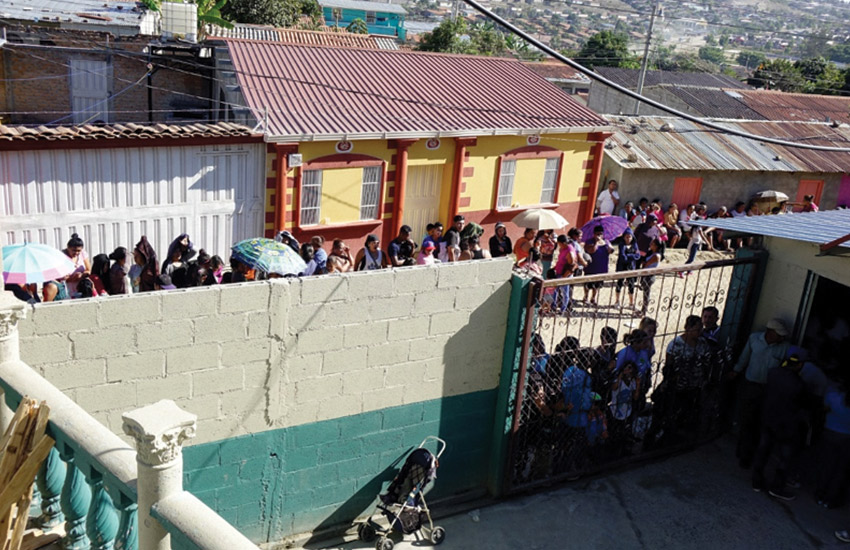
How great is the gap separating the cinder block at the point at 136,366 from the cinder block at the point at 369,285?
1579mm

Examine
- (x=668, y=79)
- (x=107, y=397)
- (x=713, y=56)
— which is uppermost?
(x=107, y=397)

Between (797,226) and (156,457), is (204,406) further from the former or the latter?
(797,226)

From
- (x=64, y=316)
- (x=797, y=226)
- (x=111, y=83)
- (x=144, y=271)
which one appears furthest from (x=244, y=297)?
(x=111, y=83)

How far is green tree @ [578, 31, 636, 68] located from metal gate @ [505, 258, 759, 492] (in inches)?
2005

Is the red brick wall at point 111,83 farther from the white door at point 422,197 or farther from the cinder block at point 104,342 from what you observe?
the cinder block at point 104,342

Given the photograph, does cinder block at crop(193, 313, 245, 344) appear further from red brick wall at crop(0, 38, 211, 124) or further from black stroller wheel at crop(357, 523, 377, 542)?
red brick wall at crop(0, 38, 211, 124)

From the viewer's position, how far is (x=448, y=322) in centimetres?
718

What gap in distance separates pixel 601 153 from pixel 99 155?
11.2 m

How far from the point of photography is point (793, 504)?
317 inches

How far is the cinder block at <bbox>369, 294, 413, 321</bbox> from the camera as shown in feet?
22.1

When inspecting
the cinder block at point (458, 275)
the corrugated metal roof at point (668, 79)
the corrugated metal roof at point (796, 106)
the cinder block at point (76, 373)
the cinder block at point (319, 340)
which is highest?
the cinder block at point (458, 275)

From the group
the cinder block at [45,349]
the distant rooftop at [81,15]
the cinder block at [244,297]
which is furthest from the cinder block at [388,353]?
the distant rooftop at [81,15]

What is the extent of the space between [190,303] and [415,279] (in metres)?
1.92

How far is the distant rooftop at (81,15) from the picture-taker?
62.1ft
